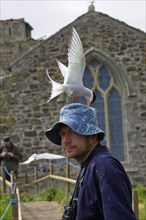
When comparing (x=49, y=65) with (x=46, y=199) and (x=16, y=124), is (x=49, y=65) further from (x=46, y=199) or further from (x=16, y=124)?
(x=46, y=199)

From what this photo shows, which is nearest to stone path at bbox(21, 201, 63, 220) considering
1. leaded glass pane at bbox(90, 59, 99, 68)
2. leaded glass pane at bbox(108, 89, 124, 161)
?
leaded glass pane at bbox(108, 89, 124, 161)

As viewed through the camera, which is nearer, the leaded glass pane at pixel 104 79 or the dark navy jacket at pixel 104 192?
the dark navy jacket at pixel 104 192

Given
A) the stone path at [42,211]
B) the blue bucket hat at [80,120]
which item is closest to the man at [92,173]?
the blue bucket hat at [80,120]

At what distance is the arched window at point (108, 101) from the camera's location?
1514 centimetres

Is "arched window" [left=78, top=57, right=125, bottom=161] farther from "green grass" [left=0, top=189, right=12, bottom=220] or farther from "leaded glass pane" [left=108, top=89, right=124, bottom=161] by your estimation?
"green grass" [left=0, top=189, right=12, bottom=220]

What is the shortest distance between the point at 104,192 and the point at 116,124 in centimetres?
1253

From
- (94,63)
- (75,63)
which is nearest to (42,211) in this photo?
(75,63)

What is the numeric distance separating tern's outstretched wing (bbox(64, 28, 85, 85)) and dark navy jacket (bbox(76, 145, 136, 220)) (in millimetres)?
1210

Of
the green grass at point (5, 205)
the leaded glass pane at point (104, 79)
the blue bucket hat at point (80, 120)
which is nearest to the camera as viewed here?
the blue bucket hat at point (80, 120)

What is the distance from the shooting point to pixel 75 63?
4316 millimetres

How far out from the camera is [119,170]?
2.79 metres

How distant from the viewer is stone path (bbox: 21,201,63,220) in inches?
369

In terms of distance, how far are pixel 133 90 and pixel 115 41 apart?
5.02ft

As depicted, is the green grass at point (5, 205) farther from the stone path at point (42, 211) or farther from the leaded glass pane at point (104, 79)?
the leaded glass pane at point (104, 79)
